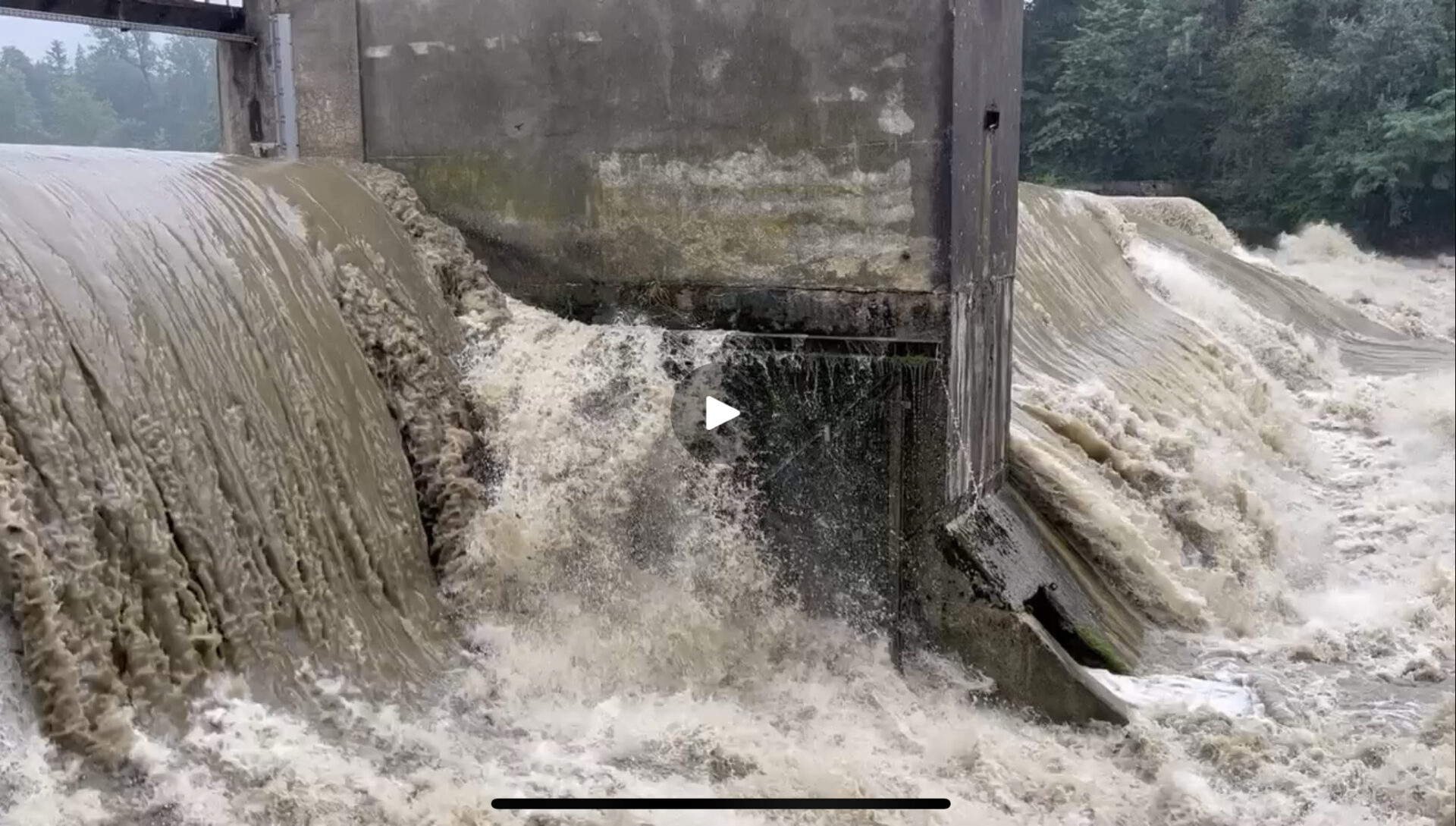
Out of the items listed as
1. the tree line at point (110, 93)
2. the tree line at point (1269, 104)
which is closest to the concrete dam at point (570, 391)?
the tree line at point (110, 93)

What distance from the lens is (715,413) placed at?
431cm

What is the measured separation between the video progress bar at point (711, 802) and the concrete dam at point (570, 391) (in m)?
0.33

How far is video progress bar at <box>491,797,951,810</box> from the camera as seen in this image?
258 cm

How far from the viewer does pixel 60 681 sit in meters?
2.68

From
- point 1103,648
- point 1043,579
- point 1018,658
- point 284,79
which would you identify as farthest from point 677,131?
point 1103,648

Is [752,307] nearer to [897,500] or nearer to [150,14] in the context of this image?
[897,500]

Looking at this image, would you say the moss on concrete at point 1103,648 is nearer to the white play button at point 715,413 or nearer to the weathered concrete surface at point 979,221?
the weathered concrete surface at point 979,221

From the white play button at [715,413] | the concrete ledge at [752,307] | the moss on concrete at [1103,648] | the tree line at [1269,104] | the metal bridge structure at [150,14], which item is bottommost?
the moss on concrete at [1103,648]

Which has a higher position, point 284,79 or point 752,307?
point 284,79

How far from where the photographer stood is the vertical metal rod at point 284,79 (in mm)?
5195

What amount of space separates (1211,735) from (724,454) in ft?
5.68

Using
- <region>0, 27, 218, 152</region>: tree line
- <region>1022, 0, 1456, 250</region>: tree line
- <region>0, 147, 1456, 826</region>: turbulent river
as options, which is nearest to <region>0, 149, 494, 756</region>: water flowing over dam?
<region>0, 147, 1456, 826</region>: turbulent river

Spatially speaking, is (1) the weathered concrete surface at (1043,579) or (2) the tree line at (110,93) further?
(2) the tree line at (110,93)

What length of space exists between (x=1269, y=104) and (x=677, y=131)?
9.45 ft
